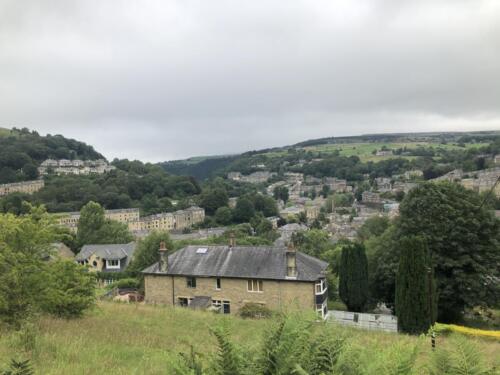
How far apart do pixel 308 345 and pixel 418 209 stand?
2667 cm

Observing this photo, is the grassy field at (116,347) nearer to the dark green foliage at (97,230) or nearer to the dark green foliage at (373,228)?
the dark green foliage at (373,228)

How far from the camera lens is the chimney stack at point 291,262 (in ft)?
93.1

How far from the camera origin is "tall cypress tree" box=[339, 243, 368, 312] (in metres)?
27.6

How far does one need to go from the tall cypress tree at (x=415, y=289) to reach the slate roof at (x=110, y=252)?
43.1m

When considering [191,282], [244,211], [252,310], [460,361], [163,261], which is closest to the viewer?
[460,361]

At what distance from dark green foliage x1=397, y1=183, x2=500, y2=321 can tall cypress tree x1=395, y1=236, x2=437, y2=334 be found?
303cm

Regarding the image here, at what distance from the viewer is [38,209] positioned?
11.8 m

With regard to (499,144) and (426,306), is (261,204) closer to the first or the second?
(499,144)

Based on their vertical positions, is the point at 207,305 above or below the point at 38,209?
below

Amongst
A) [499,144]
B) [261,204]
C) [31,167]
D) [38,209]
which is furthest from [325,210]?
[38,209]

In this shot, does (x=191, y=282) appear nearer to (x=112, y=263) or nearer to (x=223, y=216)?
(x=112, y=263)

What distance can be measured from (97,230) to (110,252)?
1538 cm

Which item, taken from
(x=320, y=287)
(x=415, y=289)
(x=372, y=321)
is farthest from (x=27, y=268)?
(x=320, y=287)

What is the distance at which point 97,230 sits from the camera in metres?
73.2
